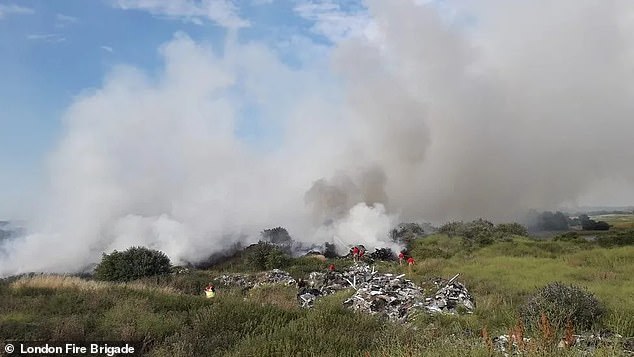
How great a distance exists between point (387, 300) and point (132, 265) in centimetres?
1700

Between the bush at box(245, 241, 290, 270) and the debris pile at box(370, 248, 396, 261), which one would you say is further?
the debris pile at box(370, 248, 396, 261)

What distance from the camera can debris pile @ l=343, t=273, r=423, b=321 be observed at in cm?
1475

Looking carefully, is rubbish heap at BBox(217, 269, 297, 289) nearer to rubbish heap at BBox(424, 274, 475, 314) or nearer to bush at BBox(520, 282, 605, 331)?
rubbish heap at BBox(424, 274, 475, 314)

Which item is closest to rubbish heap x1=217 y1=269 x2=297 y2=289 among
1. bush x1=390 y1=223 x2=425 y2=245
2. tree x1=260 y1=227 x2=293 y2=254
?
tree x1=260 y1=227 x2=293 y2=254

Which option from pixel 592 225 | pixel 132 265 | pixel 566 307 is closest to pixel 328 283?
pixel 132 265

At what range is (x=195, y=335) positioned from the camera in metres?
9.20

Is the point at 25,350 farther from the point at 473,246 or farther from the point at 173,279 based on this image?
the point at 473,246

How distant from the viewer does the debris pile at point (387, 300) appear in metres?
14.8

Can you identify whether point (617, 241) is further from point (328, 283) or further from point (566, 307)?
point (566, 307)

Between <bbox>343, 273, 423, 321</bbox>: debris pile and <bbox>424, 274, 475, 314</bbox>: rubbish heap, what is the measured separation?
1.61ft

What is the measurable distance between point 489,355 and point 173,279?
20.5 metres

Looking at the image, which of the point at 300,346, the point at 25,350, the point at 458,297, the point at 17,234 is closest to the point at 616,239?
the point at 458,297

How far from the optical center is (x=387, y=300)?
15930 mm

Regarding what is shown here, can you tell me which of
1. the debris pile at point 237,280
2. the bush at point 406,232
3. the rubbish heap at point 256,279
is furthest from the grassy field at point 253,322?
the bush at point 406,232
